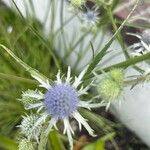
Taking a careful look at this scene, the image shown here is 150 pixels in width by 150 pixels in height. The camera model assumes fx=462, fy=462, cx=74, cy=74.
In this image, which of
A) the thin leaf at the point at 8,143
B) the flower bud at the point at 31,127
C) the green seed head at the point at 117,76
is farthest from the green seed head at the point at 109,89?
the thin leaf at the point at 8,143

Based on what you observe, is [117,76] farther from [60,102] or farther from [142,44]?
[142,44]

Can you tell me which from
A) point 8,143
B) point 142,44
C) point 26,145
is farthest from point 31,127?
point 142,44

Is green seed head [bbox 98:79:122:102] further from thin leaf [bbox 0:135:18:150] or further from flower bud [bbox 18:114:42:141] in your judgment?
thin leaf [bbox 0:135:18:150]

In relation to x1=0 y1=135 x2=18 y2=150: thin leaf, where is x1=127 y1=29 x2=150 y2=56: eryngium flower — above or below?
above

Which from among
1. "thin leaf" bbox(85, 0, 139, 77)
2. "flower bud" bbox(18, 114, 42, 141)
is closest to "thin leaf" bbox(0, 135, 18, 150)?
"flower bud" bbox(18, 114, 42, 141)

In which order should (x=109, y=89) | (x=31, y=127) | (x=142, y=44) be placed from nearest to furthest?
(x=109, y=89) → (x=31, y=127) → (x=142, y=44)

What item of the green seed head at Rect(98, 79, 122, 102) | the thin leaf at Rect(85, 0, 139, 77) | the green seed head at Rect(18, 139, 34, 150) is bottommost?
the green seed head at Rect(18, 139, 34, 150)

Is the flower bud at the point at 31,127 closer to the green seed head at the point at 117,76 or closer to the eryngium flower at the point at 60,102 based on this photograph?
the eryngium flower at the point at 60,102

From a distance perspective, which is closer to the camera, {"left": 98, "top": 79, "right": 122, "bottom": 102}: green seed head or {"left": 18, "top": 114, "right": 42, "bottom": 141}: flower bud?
{"left": 98, "top": 79, "right": 122, "bottom": 102}: green seed head
